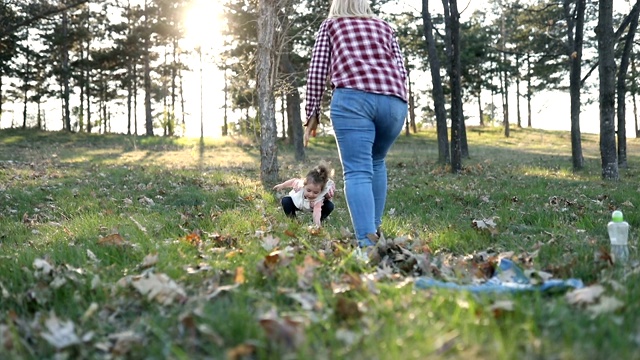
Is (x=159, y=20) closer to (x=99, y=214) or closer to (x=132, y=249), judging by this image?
(x=99, y=214)

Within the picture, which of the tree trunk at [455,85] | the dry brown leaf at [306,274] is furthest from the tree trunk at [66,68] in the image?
the dry brown leaf at [306,274]

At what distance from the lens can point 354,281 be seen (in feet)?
8.97

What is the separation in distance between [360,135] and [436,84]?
13.8 metres

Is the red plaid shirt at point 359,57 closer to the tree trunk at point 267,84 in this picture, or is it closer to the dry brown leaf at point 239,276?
the dry brown leaf at point 239,276

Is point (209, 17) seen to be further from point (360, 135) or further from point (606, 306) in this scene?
point (606, 306)

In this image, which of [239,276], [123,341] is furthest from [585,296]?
[123,341]

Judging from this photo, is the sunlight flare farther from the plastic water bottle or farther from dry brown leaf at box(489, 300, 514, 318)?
dry brown leaf at box(489, 300, 514, 318)

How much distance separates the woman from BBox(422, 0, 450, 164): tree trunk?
1290 centimetres

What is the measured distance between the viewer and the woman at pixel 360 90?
4.04m

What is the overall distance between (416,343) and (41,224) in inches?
214

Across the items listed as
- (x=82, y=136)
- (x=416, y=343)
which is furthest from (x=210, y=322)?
(x=82, y=136)

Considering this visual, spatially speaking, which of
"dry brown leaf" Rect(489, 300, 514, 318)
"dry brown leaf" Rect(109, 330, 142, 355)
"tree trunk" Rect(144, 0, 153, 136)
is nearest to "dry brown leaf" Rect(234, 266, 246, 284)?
"dry brown leaf" Rect(109, 330, 142, 355)

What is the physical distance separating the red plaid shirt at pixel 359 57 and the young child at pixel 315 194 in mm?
1788

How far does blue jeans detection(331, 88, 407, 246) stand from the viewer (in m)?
4.04
